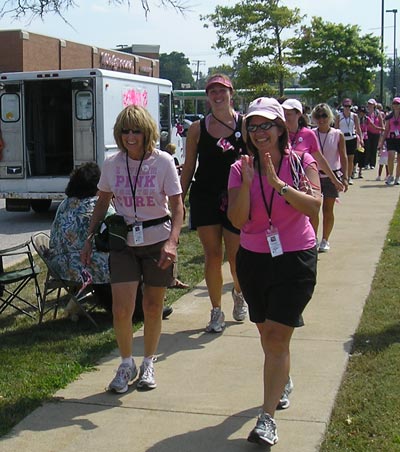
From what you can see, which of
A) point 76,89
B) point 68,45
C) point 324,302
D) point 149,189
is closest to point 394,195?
point 76,89

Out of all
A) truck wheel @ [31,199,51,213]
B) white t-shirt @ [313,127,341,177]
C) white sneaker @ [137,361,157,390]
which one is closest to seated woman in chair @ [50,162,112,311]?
white sneaker @ [137,361,157,390]

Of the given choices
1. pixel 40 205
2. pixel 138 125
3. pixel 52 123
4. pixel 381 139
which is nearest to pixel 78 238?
pixel 138 125

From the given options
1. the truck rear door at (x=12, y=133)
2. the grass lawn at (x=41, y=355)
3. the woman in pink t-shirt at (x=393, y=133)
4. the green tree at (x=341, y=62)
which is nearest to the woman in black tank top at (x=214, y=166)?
the grass lawn at (x=41, y=355)

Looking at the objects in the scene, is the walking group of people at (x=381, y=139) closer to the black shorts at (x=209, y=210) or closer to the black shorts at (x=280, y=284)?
the black shorts at (x=209, y=210)

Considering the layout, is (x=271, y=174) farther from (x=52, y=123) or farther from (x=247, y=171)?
(x=52, y=123)

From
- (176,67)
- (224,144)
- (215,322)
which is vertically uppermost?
(176,67)

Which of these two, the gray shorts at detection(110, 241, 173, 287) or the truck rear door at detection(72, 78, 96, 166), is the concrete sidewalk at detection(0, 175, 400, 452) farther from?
the truck rear door at detection(72, 78, 96, 166)

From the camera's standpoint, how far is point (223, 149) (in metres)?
5.90

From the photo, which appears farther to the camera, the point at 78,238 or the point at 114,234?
the point at 78,238

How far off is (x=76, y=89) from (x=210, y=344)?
8570 millimetres

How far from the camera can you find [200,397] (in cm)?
478

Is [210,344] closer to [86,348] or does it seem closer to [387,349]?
[86,348]

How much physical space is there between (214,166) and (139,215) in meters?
1.31

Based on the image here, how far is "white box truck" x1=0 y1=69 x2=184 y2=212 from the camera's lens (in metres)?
13.4
